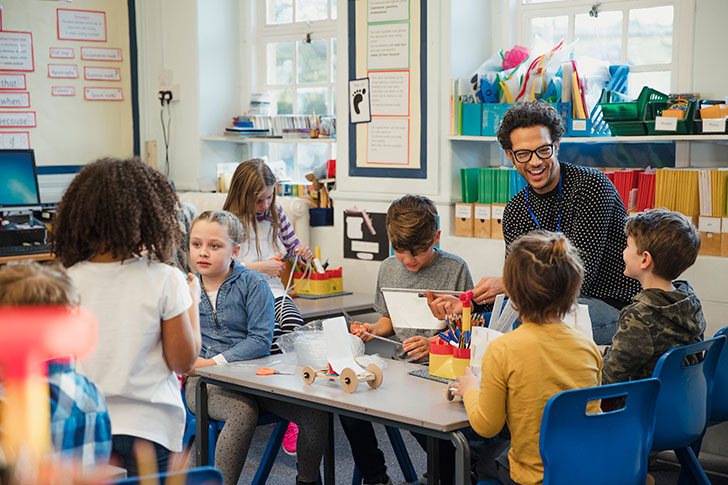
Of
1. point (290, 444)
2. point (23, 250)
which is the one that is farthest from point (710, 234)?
point (23, 250)

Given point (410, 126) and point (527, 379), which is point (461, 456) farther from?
point (410, 126)

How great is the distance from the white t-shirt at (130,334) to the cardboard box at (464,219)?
2.46m

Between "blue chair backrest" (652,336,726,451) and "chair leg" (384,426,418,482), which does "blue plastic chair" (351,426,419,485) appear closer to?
"chair leg" (384,426,418,482)

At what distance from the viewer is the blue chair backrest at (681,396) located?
2.35m

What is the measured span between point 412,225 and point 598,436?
3.58ft

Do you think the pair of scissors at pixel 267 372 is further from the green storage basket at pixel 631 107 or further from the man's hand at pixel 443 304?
the green storage basket at pixel 631 107

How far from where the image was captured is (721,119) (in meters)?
3.45

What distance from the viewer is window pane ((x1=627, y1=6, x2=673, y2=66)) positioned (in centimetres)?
399

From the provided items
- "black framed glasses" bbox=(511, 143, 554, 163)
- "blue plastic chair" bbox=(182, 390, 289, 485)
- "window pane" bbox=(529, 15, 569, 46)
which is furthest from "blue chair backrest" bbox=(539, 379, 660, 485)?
"window pane" bbox=(529, 15, 569, 46)

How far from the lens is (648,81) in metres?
4.07

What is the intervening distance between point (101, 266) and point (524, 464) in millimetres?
1106

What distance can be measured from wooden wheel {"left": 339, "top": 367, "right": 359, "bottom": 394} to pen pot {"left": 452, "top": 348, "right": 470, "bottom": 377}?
0.95 feet

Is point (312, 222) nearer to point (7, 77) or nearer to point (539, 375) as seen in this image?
point (7, 77)

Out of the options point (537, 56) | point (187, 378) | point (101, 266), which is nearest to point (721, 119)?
point (537, 56)
